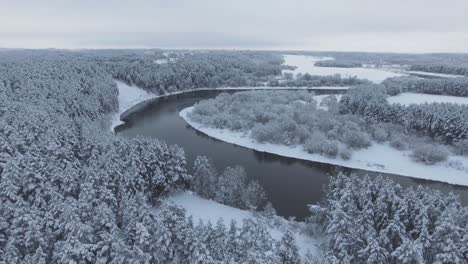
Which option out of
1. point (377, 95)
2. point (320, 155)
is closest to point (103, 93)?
point (320, 155)

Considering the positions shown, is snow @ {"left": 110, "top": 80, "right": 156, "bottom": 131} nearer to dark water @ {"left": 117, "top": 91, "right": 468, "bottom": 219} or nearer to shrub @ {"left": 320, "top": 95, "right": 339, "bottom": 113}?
dark water @ {"left": 117, "top": 91, "right": 468, "bottom": 219}

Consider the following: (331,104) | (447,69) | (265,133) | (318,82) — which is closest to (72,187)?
(265,133)

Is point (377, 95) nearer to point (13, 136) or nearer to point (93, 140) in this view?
point (93, 140)

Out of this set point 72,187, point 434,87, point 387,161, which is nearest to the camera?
point 72,187

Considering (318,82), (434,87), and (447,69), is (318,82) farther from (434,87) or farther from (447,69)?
(447,69)

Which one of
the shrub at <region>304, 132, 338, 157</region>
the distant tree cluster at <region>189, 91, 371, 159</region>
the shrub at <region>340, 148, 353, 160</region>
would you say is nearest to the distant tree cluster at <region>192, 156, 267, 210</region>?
the shrub at <region>304, 132, 338, 157</region>

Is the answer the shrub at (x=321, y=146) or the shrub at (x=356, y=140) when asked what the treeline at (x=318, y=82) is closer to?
the shrub at (x=321, y=146)

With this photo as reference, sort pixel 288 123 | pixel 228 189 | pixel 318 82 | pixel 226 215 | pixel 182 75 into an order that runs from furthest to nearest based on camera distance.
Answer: pixel 318 82, pixel 182 75, pixel 288 123, pixel 228 189, pixel 226 215

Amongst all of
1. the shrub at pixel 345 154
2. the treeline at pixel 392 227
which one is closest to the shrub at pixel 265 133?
the shrub at pixel 345 154
